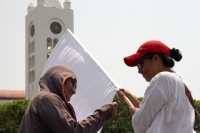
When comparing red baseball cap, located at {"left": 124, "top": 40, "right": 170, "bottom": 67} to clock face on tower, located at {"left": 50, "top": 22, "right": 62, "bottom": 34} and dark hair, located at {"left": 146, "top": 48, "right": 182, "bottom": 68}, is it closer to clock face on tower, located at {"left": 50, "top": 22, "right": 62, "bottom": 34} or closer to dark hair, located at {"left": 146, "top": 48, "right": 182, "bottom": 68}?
dark hair, located at {"left": 146, "top": 48, "right": 182, "bottom": 68}

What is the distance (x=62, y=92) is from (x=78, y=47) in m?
1.05

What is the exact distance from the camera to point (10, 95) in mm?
78500

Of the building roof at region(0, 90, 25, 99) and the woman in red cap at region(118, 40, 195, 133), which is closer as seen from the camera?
the woman in red cap at region(118, 40, 195, 133)

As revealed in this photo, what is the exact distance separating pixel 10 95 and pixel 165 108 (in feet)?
252

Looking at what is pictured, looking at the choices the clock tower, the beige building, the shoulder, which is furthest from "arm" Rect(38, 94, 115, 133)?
the beige building

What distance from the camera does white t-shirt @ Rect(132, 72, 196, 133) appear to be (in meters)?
2.87

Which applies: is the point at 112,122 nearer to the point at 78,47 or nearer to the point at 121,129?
the point at 121,129

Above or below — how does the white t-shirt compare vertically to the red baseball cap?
below

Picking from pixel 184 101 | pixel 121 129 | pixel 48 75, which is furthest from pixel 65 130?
pixel 121 129

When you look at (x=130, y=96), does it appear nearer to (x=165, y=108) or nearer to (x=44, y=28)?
(x=165, y=108)

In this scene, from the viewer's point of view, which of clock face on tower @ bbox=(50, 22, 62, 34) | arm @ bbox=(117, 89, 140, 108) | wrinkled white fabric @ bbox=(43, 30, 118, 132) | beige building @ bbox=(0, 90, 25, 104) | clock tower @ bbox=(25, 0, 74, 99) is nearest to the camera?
arm @ bbox=(117, 89, 140, 108)

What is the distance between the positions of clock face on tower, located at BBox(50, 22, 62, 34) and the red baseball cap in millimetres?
67982

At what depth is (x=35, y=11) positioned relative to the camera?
230ft

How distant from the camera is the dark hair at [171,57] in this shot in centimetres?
303
